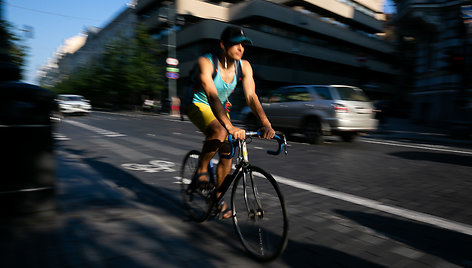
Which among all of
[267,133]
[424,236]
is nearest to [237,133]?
[267,133]

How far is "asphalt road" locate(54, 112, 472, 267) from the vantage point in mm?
2652

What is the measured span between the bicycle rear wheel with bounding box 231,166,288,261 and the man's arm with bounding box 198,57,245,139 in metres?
0.33

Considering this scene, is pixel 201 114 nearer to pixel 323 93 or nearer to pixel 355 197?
pixel 355 197

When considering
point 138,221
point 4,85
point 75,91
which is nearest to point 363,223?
point 138,221

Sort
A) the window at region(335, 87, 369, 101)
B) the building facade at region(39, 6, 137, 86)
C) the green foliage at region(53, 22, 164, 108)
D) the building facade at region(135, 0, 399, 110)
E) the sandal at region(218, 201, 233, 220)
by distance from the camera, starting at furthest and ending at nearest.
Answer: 1. the building facade at region(39, 6, 137, 86)
2. the building facade at region(135, 0, 399, 110)
3. the green foliage at region(53, 22, 164, 108)
4. the window at region(335, 87, 369, 101)
5. the sandal at region(218, 201, 233, 220)

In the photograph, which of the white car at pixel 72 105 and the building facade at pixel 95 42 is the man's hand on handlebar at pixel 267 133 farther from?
the building facade at pixel 95 42

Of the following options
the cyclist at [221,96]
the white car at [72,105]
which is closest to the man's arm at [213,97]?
the cyclist at [221,96]

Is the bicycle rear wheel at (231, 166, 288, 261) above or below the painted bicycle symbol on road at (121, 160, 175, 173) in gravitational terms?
above

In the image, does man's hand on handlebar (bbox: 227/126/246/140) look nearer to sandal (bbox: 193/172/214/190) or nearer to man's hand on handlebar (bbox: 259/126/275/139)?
man's hand on handlebar (bbox: 259/126/275/139)

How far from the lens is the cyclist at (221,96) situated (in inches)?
104

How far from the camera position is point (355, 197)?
13.9ft

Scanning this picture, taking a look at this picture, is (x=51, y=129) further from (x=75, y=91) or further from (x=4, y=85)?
(x=75, y=91)

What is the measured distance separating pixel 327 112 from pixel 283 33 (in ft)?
111

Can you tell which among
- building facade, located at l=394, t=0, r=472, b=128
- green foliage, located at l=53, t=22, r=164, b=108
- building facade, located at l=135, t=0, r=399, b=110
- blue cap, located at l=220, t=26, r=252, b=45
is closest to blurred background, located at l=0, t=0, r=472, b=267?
blue cap, located at l=220, t=26, r=252, b=45
